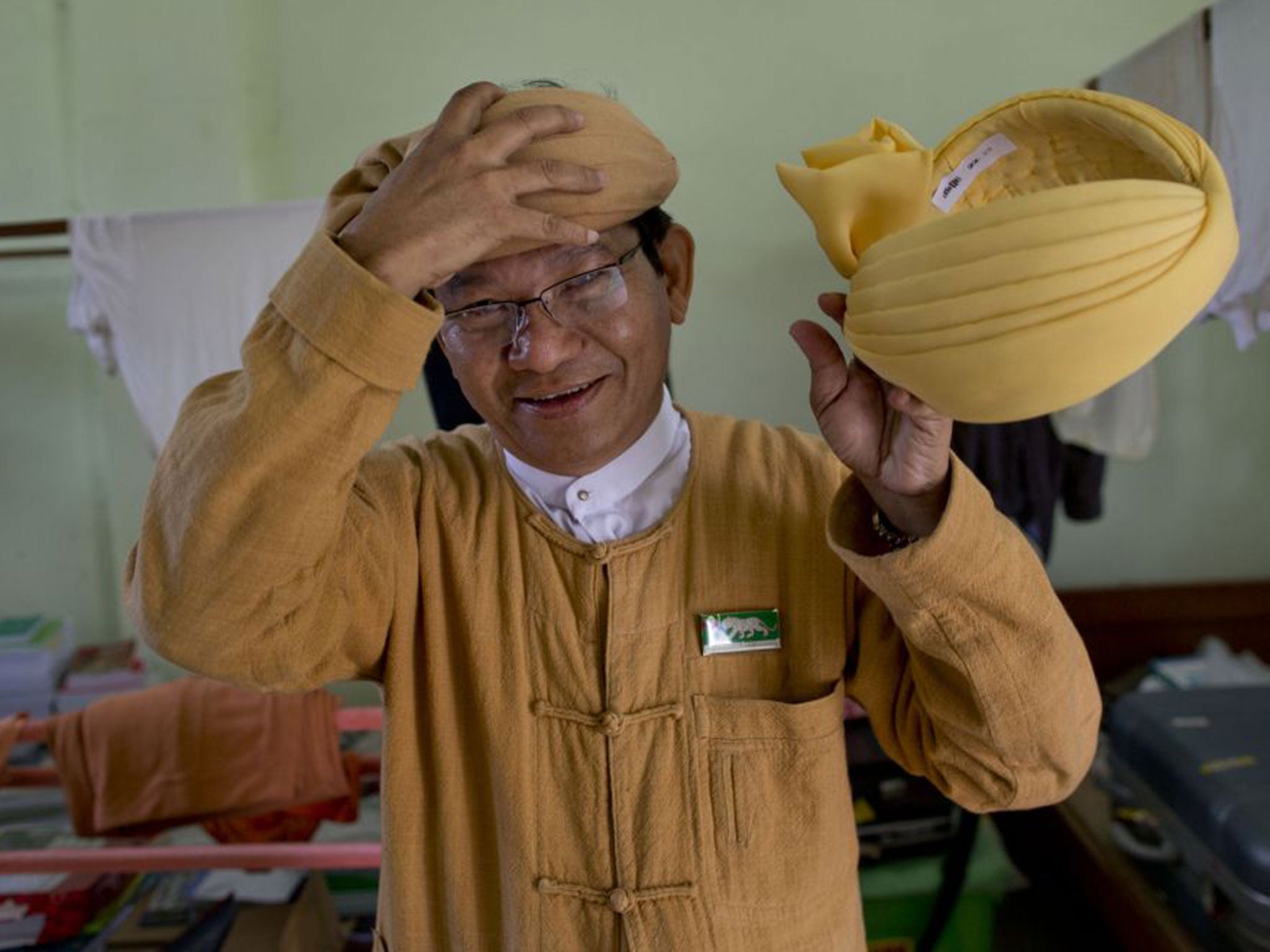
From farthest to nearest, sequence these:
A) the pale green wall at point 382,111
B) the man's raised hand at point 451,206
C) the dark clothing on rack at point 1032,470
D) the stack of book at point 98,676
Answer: the pale green wall at point 382,111
the stack of book at point 98,676
the dark clothing on rack at point 1032,470
the man's raised hand at point 451,206

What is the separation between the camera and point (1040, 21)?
8.64 feet

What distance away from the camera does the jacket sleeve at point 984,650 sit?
71 cm

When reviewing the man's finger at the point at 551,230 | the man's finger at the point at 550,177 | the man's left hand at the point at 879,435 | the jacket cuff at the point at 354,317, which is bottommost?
the man's left hand at the point at 879,435

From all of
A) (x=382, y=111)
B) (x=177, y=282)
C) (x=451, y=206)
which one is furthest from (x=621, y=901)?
(x=382, y=111)

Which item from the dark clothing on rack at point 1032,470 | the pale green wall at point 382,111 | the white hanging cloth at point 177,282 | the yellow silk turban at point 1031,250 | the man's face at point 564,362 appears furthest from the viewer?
the pale green wall at point 382,111

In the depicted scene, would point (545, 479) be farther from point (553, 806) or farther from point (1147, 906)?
point (1147, 906)

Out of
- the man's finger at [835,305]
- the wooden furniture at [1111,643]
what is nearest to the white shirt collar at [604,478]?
the man's finger at [835,305]

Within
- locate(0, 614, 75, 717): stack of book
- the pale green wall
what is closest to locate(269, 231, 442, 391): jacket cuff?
the pale green wall

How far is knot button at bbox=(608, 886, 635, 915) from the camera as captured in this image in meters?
0.84

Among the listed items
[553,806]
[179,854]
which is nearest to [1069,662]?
A: [553,806]

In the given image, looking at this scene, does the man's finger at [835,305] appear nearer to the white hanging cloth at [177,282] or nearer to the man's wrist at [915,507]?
the man's wrist at [915,507]

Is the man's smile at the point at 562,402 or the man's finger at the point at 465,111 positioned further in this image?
the man's smile at the point at 562,402

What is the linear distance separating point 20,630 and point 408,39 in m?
1.85

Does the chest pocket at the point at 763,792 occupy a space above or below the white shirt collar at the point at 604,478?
below
